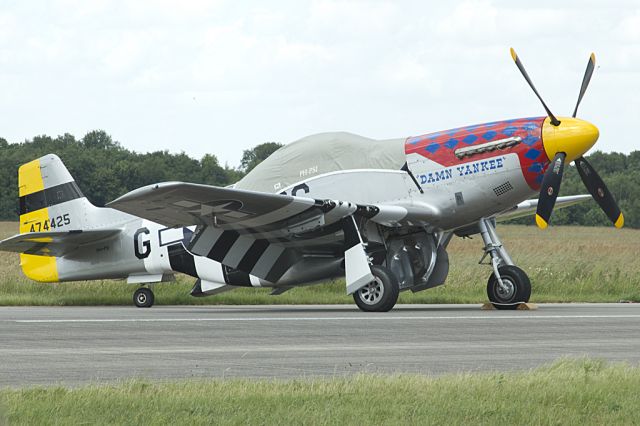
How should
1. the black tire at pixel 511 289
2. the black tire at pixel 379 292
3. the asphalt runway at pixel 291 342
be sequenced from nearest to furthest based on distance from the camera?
the asphalt runway at pixel 291 342
the black tire at pixel 379 292
the black tire at pixel 511 289

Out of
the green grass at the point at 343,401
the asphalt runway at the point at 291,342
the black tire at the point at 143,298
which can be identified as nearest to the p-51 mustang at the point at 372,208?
the black tire at the point at 143,298

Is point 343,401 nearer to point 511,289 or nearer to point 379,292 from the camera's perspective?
point 379,292

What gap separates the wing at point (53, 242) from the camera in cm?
2052

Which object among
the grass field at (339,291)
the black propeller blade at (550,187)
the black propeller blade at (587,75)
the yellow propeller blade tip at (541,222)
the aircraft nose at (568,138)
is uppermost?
the black propeller blade at (587,75)

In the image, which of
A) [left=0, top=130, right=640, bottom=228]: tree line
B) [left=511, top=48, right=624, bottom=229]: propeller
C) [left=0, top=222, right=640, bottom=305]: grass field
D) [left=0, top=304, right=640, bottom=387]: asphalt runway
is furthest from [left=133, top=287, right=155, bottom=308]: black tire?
[left=0, top=130, right=640, bottom=228]: tree line

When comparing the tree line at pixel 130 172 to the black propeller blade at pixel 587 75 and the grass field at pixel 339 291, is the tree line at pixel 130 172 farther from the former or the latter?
the black propeller blade at pixel 587 75

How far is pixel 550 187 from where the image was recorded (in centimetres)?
1744

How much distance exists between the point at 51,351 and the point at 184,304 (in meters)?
11.5

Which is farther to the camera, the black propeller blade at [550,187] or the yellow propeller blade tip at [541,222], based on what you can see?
the yellow propeller blade tip at [541,222]

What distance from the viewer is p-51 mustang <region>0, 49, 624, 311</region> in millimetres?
17500

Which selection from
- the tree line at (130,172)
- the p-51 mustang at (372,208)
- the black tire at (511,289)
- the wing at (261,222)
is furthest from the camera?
the tree line at (130,172)

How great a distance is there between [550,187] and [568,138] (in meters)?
0.82

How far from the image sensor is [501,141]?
58.8ft

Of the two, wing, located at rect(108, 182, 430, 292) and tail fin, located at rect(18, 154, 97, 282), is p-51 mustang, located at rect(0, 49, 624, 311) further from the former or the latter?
tail fin, located at rect(18, 154, 97, 282)
